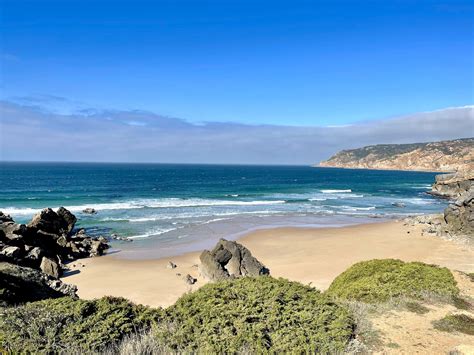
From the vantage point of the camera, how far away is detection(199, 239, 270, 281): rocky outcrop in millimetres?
Answer: 18286

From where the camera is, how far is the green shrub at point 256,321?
6.54 meters

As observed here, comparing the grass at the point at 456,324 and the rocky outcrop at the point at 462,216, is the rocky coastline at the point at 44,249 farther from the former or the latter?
the rocky outcrop at the point at 462,216

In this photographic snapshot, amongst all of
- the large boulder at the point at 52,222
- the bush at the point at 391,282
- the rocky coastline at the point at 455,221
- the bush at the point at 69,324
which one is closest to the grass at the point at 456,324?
the bush at the point at 391,282

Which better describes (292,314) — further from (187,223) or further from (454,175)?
(454,175)

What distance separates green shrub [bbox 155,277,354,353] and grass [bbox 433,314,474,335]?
2706mm

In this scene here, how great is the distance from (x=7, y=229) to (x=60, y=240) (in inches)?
137

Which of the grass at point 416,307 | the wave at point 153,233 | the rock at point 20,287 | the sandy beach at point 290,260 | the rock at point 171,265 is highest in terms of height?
the rock at point 20,287

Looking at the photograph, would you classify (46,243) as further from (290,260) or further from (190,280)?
(290,260)

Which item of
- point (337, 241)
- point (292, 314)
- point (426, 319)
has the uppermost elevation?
point (292, 314)

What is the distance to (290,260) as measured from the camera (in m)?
22.2

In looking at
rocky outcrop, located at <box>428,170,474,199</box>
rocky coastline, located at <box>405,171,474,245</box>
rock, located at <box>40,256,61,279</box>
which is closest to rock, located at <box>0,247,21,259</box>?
→ rock, located at <box>40,256,61,279</box>

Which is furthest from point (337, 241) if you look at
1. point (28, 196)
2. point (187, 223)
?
point (28, 196)

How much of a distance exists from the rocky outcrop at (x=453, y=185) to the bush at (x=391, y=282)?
201ft

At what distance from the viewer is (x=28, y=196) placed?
5369 centimetres
